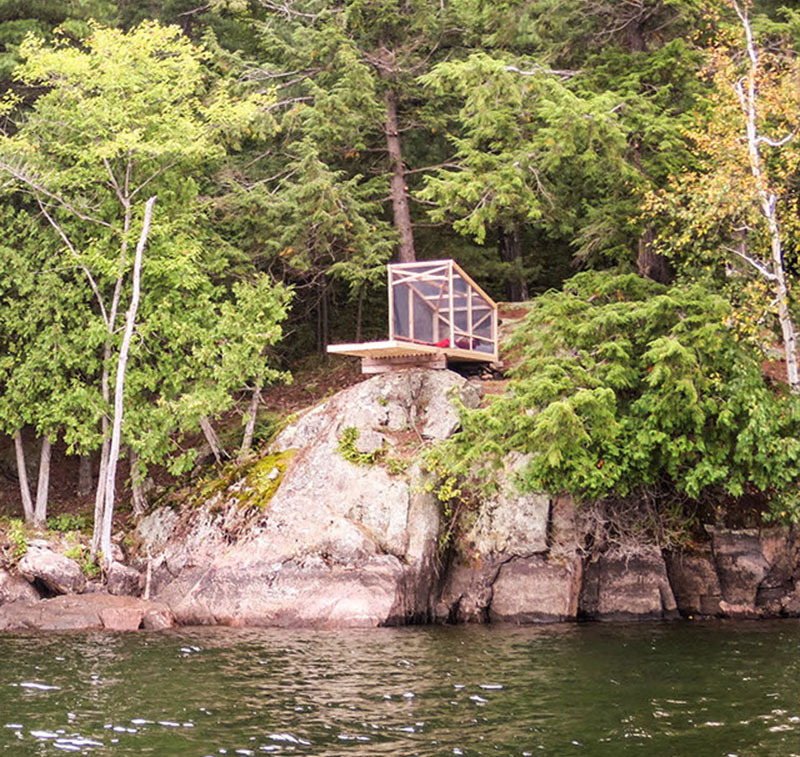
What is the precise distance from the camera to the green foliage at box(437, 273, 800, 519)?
16.2 metres

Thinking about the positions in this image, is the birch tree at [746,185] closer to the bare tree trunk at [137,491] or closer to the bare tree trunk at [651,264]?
the bare tree trunk at [651,264]

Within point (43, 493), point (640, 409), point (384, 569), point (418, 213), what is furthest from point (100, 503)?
point (418, 213)

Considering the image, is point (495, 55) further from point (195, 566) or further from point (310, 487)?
point (195, 566)

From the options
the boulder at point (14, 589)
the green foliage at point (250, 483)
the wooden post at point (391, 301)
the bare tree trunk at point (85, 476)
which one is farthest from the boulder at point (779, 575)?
the bare tree trunk at point (85, 476)

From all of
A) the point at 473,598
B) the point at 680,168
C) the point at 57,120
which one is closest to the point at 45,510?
the point at 57,120

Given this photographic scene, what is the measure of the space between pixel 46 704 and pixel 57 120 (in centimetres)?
1559

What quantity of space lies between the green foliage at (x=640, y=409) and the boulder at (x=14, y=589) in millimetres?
8529

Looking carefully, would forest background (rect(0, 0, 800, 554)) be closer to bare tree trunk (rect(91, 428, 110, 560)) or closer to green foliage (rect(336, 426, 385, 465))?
bare tree trunk (rect(91, 428, 110, 560))

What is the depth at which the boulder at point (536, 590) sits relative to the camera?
17734 millimetres

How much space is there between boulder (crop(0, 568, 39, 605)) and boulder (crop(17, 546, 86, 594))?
15 cm

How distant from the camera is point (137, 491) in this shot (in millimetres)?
22375

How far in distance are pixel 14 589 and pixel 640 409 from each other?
12.3 metres

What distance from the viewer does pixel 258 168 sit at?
1009 inches

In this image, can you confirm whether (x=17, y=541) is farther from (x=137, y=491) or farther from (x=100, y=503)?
(x=137, y=491)
